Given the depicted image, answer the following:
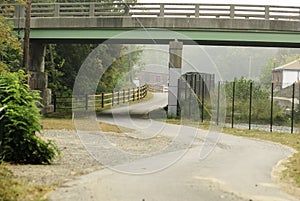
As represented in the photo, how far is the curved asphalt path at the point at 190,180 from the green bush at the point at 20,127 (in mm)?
1702

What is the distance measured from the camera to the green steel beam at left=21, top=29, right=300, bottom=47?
29.5m

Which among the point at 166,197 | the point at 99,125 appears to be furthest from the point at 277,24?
the point at 166,197

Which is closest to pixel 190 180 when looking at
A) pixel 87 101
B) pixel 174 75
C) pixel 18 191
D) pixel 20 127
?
pixel 18 191

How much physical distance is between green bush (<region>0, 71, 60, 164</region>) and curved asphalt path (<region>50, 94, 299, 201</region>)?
67.0 inches

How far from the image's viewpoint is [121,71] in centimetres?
5444

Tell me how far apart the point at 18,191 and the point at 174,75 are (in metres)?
22.7

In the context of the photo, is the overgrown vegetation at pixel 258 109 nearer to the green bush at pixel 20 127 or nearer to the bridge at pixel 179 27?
the bridge at pixel 179 27

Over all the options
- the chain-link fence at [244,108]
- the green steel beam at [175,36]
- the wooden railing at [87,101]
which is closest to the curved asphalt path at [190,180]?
the chain-link fence at [244,108]

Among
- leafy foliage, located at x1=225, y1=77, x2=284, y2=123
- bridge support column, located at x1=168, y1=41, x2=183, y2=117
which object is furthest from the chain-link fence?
bridge support column, located at x1=168, y1=41, x2=183, y2=117

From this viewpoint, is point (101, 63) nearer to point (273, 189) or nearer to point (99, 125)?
point (99, 125)

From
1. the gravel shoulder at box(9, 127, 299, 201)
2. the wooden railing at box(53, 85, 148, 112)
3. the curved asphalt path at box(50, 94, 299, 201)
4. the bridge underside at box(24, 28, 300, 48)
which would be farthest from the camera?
the wooden railing at box(53, 85, 148, 112)

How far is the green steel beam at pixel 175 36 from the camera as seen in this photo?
2948cm

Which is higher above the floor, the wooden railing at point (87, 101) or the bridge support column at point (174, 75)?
the bridge support column at point (174, 75)

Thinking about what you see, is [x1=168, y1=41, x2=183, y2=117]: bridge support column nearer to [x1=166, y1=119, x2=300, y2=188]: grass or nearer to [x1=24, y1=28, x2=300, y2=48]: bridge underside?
[x1=24, y1=28, x2=300, y2=48]: bridge underside
